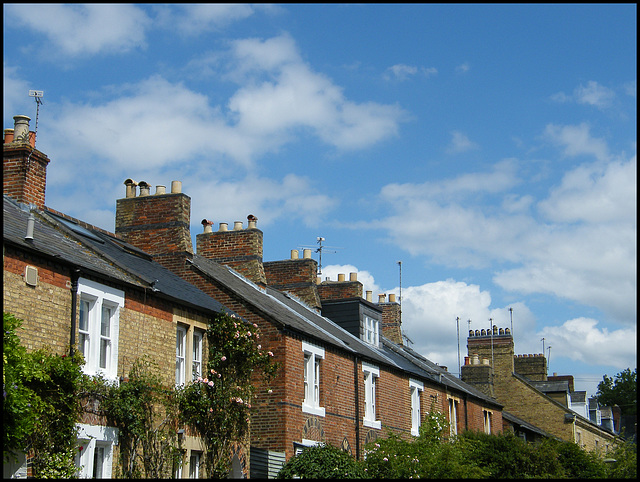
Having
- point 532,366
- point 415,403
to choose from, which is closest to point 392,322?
point 415,403

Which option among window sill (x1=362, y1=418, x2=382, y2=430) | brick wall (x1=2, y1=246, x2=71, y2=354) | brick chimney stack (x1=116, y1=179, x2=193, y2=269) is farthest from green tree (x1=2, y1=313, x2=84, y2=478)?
window sill (x1=362, y1=418, x2=382, y2=430)

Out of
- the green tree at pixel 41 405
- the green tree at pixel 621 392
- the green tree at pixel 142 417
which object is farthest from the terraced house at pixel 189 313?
the green tree at pixel 621 392

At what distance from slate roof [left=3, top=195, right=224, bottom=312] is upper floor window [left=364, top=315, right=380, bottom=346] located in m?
10.1

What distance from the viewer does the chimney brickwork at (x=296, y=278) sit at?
107 ft

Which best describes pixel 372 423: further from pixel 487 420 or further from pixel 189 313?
pixel 487 420

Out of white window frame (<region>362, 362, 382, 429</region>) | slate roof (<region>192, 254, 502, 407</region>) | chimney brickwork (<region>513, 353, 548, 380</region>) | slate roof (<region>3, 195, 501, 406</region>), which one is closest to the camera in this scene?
slate roof (<region>3, 195, 501, 406</region>)

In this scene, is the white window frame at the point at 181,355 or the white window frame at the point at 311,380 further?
the white window frame at the point at 311,380

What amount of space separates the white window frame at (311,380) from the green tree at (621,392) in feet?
244

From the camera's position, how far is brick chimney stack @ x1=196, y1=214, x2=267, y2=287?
29.2 metres

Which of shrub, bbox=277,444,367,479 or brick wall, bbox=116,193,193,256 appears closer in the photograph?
shrub, bbox=277,444,367,479

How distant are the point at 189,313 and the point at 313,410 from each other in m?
5.21

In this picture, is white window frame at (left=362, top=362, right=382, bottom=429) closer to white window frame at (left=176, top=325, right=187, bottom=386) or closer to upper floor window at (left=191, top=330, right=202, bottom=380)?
upper floor window at (left=191, top=330, right=202, bottom=380)

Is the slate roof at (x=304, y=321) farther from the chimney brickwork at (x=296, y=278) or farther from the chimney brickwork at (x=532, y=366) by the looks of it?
the chimney brickwork at (x=532, y=366)

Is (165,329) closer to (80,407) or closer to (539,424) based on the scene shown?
(80,407)
